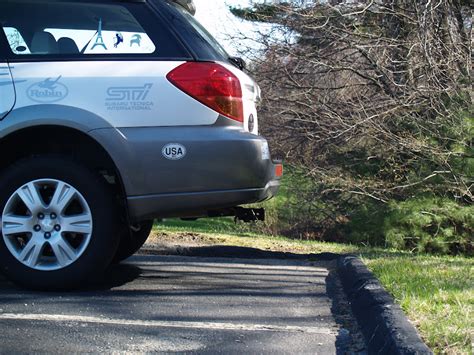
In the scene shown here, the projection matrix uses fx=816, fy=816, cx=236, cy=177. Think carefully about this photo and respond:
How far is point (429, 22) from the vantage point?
15664 mm

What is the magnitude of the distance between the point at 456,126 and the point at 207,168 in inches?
396

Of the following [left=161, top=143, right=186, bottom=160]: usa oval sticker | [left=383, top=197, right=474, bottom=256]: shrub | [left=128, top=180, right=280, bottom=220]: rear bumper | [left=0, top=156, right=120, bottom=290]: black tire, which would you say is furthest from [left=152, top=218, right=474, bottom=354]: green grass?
[left=383, top=197, right=474, bottom=256]: shrub

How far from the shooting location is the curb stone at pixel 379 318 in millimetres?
3840

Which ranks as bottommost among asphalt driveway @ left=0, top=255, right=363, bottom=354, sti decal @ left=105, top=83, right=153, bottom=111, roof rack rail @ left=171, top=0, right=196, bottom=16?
asphalt driveway @ left=0, top=255, right=363, bottom=354

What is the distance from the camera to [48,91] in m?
5.46

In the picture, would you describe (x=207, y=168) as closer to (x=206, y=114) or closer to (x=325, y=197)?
(x=206, y=114)

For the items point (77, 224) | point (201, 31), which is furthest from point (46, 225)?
point (201, 31)

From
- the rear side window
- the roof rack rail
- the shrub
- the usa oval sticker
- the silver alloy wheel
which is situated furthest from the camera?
the shrub

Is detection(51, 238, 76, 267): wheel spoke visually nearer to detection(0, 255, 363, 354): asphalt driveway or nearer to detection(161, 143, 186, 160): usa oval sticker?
detection(0, 255, 363, 354): asphalt driveway

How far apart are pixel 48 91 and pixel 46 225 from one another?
901 millimetres

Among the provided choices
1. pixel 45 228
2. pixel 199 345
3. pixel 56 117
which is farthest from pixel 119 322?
pixel 56 117

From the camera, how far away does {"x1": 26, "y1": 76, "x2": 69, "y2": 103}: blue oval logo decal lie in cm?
546

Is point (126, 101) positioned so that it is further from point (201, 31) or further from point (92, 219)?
point (201, 31)

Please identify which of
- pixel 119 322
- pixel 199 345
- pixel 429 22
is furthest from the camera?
pixel 429 22
